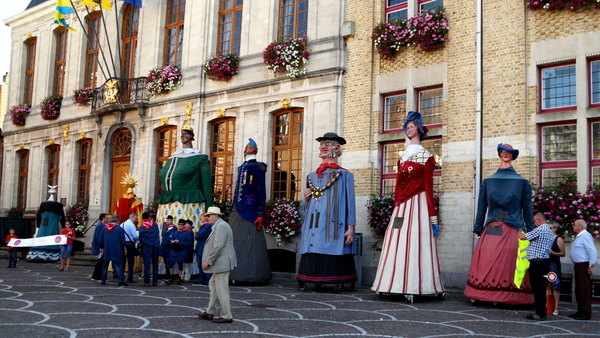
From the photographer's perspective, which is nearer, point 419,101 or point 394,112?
point 419,101

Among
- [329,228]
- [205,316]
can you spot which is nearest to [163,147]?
[329,228]

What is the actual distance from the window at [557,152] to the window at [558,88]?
0.38 metres

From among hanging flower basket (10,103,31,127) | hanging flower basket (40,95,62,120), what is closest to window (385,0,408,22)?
hanging flower basket (40,95,62,120)

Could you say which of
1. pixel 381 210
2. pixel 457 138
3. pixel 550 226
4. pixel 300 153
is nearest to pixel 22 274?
pixel 300 153

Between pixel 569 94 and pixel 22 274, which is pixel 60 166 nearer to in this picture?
pixel 22 274

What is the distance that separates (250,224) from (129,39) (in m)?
10.6

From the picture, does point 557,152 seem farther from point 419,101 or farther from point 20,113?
point 20,113

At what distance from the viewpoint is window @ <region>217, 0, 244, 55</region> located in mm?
17047

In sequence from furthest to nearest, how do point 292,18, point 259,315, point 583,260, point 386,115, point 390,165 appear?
point 292,18
point 386,115
point 390,165
point 583,260
point 259,315

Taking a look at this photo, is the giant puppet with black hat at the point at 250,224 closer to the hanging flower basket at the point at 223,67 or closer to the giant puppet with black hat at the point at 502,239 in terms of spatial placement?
the giant puppet with black hat at the point at 502,239

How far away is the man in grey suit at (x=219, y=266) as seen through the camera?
7445mm

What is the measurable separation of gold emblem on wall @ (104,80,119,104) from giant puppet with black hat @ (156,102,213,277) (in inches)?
265

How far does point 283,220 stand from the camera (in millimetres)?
14125

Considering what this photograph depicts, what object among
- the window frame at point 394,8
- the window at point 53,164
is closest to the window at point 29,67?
the window at point 53,164
